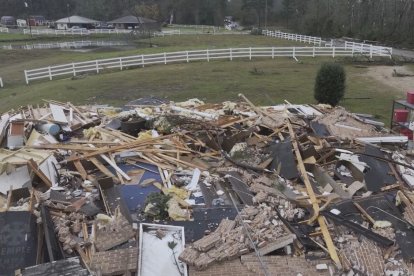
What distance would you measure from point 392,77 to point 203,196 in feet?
62.7

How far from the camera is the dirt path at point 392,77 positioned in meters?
20.7

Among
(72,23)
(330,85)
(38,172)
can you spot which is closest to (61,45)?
(72,23)

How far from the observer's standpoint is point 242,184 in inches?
313

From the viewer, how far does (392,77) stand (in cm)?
2294

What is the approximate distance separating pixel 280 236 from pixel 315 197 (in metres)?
1.36

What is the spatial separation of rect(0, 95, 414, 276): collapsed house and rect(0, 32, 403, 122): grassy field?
6.66 meters

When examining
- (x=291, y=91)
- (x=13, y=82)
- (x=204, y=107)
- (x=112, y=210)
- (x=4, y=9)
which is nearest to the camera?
(x=112, y=210)

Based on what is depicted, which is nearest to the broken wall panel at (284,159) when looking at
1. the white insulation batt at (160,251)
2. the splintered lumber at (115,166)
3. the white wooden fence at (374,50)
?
the white insulation batt at (160,251)

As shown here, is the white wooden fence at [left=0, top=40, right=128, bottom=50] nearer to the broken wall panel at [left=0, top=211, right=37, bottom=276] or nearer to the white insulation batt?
the broken wall panel at [left=0, top=211, right=37, bottom=276]

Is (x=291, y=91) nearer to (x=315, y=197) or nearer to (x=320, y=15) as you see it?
(x=315, y=197)

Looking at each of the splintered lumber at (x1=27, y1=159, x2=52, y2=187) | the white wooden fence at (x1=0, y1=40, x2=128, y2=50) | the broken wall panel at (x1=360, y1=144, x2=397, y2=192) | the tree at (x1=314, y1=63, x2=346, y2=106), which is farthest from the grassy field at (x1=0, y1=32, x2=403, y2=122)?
the white wooden fence at (x1=0, y1=40, x2=128, y2=50)

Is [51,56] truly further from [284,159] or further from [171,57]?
[284,159]

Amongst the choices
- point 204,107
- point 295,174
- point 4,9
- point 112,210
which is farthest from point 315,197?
point 4,9

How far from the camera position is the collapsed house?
5.94 metres
